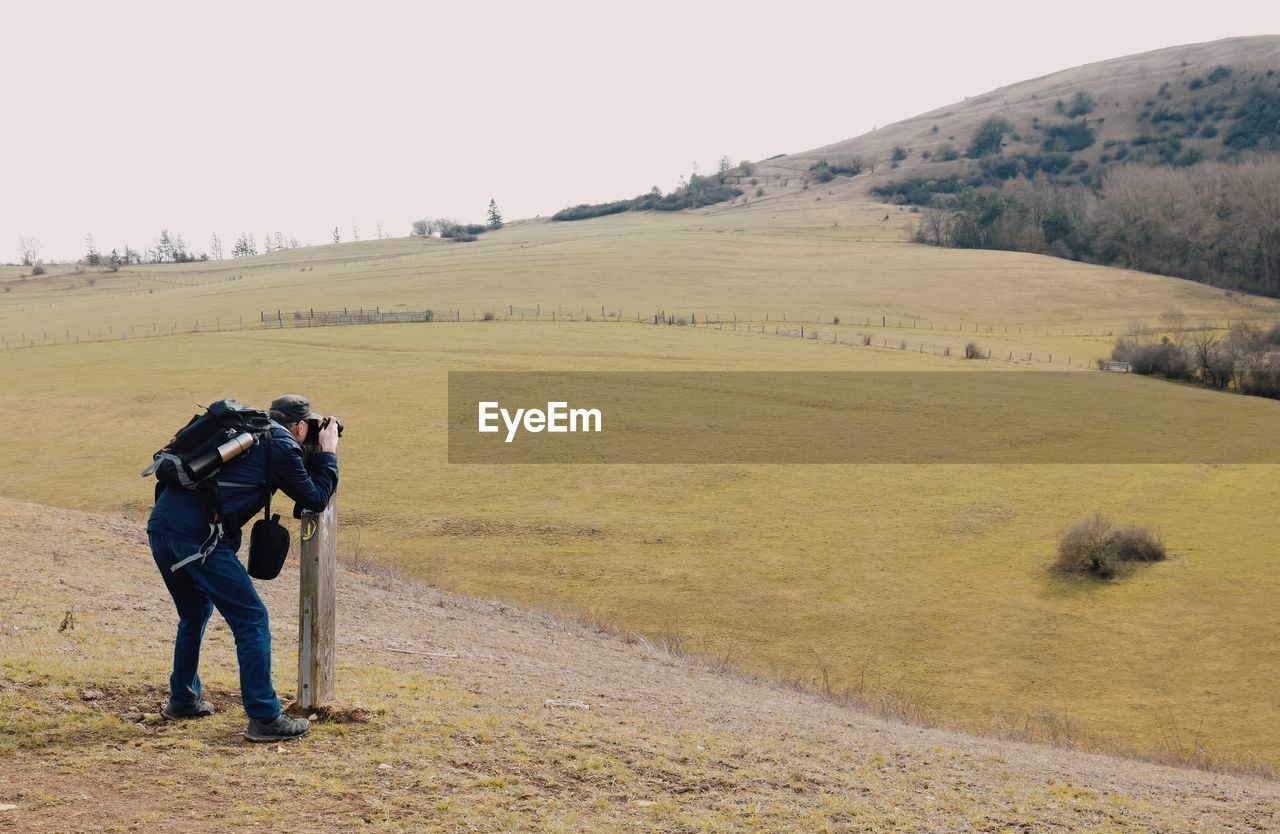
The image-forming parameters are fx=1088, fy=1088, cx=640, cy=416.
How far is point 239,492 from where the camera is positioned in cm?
966

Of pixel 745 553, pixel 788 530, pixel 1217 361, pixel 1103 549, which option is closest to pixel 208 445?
pixel 745 553

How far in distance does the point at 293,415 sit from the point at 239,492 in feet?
2.86

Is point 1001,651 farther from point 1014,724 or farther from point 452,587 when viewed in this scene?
point 452,587

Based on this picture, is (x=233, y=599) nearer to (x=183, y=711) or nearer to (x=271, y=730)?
(x=271, y=730)

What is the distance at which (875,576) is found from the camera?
1222 inches

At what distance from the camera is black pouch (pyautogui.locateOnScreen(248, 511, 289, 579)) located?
988cm

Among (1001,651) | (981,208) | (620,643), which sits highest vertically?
(981,208)

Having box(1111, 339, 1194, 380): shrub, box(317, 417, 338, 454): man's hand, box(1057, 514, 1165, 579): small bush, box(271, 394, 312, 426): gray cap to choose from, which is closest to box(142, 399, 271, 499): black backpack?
box(271, 394, 312, 426): gray cap

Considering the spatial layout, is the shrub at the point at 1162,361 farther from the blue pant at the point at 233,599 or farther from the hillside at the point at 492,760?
the blue pant at the point at 233,599

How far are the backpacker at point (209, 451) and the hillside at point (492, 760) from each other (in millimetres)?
1996

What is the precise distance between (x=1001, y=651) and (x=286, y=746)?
20635 mm

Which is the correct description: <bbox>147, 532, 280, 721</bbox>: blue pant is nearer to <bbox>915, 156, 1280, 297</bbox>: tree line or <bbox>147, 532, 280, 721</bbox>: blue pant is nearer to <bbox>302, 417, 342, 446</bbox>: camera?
<bbox>302, 417, 342, 446</bbox>: camera

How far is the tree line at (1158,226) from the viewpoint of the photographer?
445 feet

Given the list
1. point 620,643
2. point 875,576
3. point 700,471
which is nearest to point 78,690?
point 620,643
